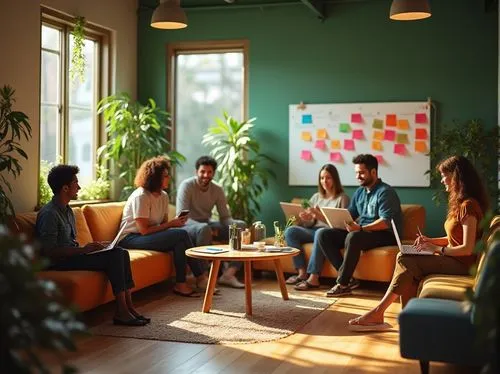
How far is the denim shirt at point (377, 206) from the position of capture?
20.6 feet

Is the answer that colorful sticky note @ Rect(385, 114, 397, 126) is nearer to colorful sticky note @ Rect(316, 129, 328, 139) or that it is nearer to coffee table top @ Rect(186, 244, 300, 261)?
colorful sticky note @ Rect(316, 129, 328, 139)

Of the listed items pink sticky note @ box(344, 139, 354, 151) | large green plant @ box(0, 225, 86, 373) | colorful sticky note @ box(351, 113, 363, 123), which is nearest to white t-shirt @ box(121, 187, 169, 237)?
pink sticky note @ box(344, 139, 354, 151)

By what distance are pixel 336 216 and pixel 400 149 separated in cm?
135

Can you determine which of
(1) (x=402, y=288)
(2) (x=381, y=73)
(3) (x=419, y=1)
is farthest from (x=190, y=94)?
(1) (x=402, y=288)

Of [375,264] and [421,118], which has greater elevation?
[421,118]

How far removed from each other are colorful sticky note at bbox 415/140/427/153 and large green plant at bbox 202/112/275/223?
4.83ft

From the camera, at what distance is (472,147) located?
6.79 metres

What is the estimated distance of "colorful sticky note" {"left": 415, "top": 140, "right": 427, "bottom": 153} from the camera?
7.33 m

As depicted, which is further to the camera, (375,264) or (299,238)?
(299,238)

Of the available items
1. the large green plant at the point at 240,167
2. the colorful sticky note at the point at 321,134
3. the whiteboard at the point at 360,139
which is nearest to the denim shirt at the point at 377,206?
the whiteboard at the point at 360,139

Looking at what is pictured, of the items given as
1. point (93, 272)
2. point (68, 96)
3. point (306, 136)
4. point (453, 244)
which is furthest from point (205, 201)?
point (453, 244)

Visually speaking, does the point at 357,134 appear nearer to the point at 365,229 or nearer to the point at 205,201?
the point at 365,229

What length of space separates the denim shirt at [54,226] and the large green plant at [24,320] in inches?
106

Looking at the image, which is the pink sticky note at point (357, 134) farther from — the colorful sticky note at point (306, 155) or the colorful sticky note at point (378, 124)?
the colorful sticky note at point (306, 155)
